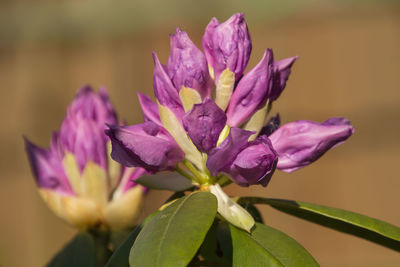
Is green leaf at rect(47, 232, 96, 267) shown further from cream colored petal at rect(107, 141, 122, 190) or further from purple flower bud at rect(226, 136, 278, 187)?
purple flower bud at rect(226, 136, 278, 187)

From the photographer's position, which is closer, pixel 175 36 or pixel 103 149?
pixel 175 36

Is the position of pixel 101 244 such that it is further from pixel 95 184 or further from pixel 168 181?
pixel 168 181

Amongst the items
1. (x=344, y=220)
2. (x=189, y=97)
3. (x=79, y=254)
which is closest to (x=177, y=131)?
(x=189, y=97)

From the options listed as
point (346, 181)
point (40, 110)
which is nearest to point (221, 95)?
point (346, 181)

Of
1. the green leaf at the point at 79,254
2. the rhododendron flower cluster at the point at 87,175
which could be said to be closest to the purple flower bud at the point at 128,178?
the rhododendron flower cluster at the point at 87,175

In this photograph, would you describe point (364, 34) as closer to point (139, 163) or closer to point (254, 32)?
point (254, 32)

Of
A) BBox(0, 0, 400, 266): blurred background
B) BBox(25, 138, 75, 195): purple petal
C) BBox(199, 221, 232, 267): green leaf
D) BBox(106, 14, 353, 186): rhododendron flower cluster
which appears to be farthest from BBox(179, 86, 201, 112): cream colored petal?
BBox(0, 0, 400, 266): blurred background
